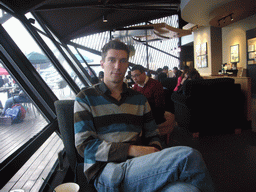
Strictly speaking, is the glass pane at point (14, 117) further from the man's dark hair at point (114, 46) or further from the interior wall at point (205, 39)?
the interior wall at point (205, 39)

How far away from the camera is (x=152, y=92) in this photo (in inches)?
132

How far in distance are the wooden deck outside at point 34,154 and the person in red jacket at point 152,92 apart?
156 cm

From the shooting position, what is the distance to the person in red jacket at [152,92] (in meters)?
3.17

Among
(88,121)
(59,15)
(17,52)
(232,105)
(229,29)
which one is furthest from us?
(229,29)

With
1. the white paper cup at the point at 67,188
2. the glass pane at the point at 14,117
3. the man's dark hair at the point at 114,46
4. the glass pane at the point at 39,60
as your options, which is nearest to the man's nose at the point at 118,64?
the man's dark hair at the point at 114,46

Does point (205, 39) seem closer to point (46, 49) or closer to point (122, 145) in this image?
point (46, 49)

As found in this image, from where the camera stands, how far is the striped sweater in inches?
53.8

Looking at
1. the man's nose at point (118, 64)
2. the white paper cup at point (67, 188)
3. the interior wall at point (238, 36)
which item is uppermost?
the interior wall at point (238, 36)

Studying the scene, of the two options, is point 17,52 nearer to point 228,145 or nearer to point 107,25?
point 228,145

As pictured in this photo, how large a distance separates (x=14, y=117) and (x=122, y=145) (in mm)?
1124

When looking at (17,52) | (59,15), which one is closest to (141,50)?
(59,15)

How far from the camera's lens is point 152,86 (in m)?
3.37

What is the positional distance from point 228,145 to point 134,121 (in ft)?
8.42

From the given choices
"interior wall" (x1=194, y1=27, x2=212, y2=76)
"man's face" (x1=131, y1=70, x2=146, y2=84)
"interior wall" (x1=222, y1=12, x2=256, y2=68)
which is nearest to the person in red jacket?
"man's face" (x1=131, y1=70, x2=146, y2=84)
